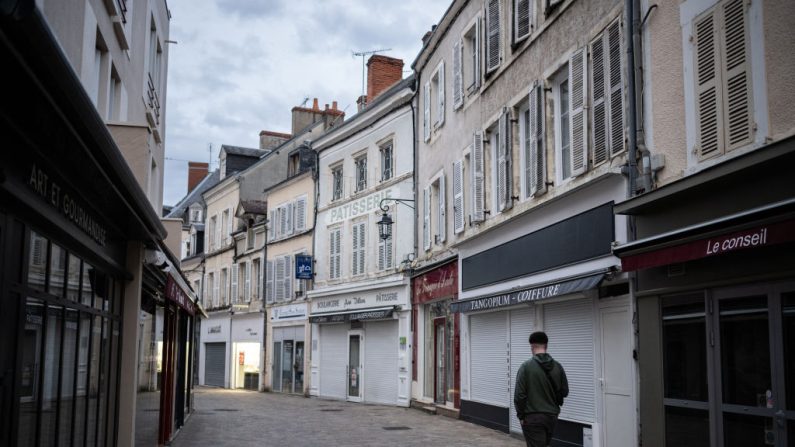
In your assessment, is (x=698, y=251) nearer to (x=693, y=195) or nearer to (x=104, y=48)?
(x=693, y=195)

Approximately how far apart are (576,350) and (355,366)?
14.6 metres

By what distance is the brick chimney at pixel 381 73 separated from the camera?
29.2 meters

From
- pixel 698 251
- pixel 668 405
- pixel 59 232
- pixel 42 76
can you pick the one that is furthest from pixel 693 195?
pixel 42 76

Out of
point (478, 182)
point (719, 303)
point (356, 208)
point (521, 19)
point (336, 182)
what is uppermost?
point (521, 19)

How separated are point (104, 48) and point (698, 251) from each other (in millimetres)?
8610

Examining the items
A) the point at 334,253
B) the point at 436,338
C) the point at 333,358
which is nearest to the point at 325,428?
the point at 436,338

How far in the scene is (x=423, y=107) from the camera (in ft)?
72.8

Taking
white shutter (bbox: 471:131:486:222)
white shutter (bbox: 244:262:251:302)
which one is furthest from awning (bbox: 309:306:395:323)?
white shutter (bbox: 471:131:486:222)

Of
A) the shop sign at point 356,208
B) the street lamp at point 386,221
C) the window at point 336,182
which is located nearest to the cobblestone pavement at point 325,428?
the street lamp at point 386,221

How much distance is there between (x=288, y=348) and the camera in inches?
1217

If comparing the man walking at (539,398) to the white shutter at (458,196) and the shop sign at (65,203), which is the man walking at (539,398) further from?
the white shutter at (458,196)

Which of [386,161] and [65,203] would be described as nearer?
[65,203]

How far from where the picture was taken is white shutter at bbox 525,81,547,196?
1317 cm

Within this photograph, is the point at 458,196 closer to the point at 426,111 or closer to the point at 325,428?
the point at 426,111
